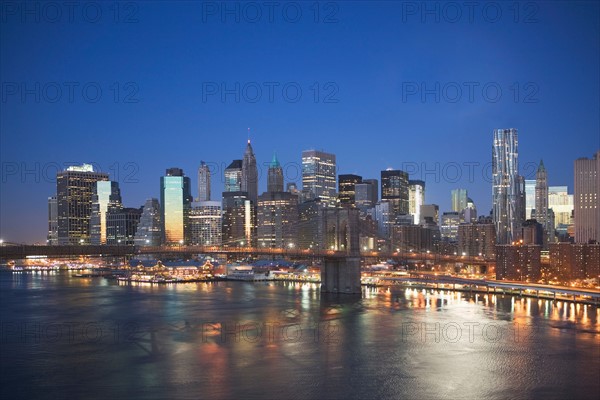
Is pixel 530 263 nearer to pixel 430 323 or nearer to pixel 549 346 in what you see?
pixel 430 323

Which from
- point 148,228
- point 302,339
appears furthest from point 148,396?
point 148,228

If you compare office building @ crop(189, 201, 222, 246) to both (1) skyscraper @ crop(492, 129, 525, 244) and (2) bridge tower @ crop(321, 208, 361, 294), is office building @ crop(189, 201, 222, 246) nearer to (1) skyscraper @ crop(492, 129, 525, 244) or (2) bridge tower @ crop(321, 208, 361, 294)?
(1) skyscraper @ crop(492, 129, 525, 244)

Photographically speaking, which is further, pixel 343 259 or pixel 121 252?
pixel 343 259

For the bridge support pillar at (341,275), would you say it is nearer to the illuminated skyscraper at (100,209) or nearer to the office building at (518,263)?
the office building at (518,263)

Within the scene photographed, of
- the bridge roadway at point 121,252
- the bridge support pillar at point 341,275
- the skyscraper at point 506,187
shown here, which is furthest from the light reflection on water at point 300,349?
the skyscraper at point 506,187

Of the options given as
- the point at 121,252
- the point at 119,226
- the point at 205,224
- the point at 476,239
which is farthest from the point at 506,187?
the point at 121,252

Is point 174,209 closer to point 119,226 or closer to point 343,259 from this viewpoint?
point 119,226
